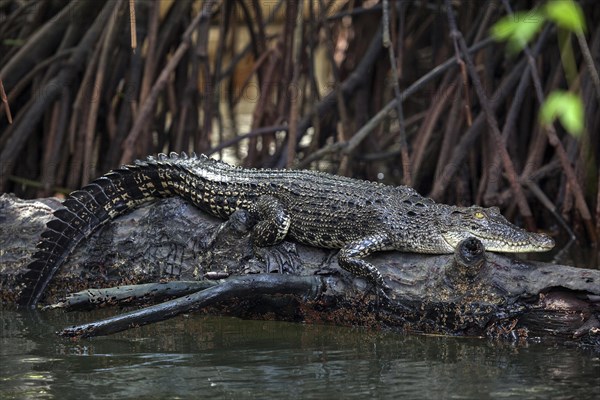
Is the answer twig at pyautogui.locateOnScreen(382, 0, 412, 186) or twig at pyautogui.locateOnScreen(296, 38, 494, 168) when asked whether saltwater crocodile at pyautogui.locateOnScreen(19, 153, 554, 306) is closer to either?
twig at pyautogui.locateOnScreen(382, 0, 412, 186)

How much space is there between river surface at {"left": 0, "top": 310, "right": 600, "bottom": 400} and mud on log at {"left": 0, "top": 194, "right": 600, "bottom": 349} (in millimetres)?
89

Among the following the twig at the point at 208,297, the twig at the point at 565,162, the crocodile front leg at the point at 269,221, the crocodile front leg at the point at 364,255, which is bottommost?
the twig at the point at 208,297

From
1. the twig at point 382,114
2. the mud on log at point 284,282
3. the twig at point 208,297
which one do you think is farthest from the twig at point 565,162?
Answer: the twig at point 208,297

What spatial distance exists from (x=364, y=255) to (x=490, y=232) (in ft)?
2.00

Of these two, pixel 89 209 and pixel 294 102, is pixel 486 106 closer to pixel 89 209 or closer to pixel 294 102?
pixel 294 102

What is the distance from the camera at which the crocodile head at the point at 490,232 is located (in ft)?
15.0

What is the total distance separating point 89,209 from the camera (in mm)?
5199

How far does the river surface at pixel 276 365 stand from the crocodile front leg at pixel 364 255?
26 centimetres

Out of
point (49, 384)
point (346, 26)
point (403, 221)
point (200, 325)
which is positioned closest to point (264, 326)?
point (200, 325)

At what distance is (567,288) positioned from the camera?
4.15 metres

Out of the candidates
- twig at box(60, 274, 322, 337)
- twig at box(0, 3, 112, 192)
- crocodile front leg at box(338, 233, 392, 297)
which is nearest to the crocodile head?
crocodile front leg at box(338, 233, 392, 297)

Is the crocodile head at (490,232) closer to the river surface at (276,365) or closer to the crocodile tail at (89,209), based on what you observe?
the river surface at (276,365)

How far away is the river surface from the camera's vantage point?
364 centimetres

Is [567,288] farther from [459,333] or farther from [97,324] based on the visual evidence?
[97,324]
